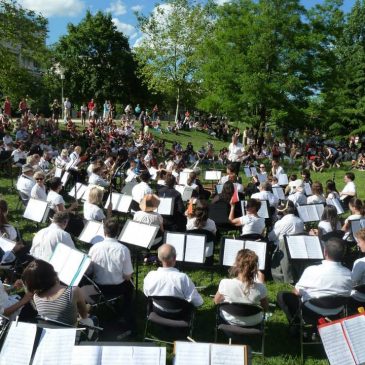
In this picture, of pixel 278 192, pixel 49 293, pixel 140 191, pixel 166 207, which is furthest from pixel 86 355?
pixel 278 192

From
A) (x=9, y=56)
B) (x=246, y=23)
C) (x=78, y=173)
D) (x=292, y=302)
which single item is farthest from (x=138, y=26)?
(x=292, y=302)

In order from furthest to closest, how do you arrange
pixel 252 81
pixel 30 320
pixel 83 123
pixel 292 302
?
pixel 83 123
pixel 252 81
pixel 292 302
pixel 30 320

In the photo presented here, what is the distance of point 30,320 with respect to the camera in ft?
17.6

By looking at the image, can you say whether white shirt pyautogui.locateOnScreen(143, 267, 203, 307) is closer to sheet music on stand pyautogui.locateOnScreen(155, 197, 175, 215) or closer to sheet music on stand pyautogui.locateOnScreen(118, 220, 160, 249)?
sheet music on stand pyautogui.locateOnScreen(118, 220, 160, 249)

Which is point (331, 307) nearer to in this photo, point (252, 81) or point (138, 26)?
point (252, 81)

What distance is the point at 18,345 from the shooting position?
12.9 ft

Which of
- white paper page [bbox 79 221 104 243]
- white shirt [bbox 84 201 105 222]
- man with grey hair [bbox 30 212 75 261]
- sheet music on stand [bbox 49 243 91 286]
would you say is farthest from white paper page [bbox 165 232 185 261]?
white shirt [bbox 84 201 105 222]

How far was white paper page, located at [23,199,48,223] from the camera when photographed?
9.47 meters

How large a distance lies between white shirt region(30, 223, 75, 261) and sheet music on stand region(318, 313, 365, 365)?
4.17 meters

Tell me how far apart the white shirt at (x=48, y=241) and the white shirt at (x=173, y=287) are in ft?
6.02

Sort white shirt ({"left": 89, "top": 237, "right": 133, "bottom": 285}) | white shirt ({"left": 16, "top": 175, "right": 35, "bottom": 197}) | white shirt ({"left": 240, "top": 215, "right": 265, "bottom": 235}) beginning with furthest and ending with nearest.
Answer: white shirt ({"left": 16, "top": 175, "right": 35, "bottom": 197}), white shirt ({"left": 240, "top": 215, "right": 265, "bottom": 235}), white shirt ({"left": 89, "top": 237, "right": 133, "bottom": 285})

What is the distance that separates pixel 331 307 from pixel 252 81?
75.9 feet

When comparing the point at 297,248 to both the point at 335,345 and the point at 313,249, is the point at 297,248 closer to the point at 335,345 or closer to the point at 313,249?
the point at 313,249

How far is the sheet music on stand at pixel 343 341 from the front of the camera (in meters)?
4.10
